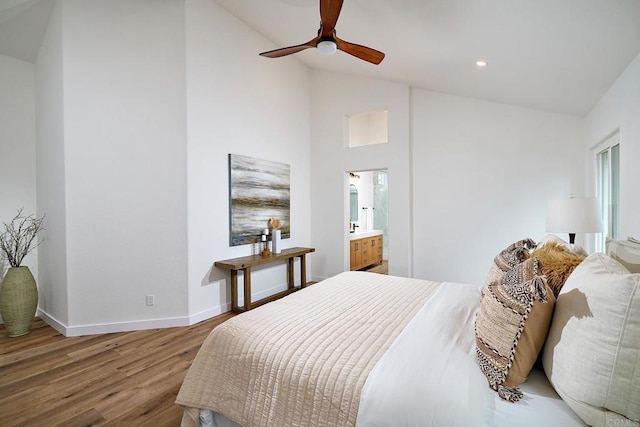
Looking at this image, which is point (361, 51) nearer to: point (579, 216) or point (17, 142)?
point (579, 216)

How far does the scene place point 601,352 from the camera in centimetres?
83


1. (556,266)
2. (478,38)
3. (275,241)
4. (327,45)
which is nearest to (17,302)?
(275,241)

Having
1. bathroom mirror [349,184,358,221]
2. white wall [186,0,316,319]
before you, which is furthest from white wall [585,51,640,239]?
bathroom mirror [349,184,358,221]

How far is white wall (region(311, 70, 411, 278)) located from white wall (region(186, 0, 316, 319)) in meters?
0.66

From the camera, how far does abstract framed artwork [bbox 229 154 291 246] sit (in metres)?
3.63

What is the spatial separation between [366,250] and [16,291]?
4.96 m

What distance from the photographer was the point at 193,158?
3160 millimetres

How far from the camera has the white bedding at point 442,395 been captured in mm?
898

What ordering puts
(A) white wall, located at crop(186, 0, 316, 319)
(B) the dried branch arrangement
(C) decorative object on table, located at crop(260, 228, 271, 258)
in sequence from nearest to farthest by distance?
(B) the dried branch arrangement → (A) white wall, located at crop(186, 0, 316, 319) → (C) decorative object on table, located at crop(260, 228, 271, 258)

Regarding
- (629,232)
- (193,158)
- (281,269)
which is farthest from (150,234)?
(629,232)

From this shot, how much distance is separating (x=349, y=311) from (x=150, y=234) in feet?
7.84

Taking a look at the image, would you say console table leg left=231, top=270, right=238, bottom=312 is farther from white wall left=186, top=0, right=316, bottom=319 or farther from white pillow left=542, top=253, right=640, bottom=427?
white pillow left=542, top=253, right=640, bottom=427

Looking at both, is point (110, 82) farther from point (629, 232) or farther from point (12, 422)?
point (629, 232)

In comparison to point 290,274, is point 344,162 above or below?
above
